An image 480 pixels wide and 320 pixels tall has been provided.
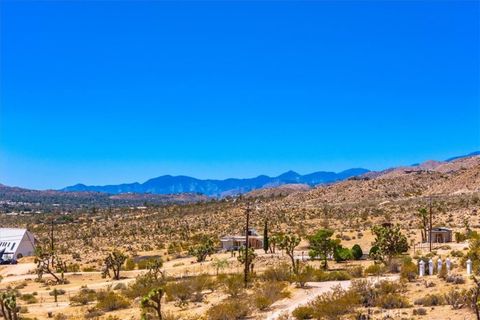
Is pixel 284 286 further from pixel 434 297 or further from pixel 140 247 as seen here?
pixel 140 247

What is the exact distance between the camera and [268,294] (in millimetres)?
27359

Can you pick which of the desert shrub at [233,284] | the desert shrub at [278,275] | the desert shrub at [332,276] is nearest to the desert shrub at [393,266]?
the desert shrub at [332,276]

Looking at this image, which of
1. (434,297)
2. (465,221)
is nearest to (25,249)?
(465,221)

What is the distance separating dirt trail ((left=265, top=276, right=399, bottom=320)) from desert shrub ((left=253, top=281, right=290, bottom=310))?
0.99 feet

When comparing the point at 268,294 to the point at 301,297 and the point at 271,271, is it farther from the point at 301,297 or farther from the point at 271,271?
the point at 271,271

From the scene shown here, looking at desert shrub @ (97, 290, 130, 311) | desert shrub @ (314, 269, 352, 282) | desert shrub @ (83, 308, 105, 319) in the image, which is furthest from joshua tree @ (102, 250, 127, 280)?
desert shrub @ (314, 269, 352, 282)

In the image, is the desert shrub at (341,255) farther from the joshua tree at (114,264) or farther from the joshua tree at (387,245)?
the joshua tree at (114,264)

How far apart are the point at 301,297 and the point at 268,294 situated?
1.70 meters

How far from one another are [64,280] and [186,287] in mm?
16663

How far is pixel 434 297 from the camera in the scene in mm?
23078

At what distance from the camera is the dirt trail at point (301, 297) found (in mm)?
24656

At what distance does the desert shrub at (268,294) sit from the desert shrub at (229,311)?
0.83m

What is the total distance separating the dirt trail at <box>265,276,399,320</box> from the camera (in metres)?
24.7

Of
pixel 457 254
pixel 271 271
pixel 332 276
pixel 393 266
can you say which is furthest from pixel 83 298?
pixel 457 254
